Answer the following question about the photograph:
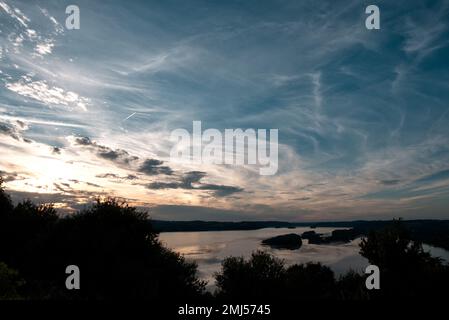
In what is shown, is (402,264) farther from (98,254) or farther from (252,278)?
(98,254)

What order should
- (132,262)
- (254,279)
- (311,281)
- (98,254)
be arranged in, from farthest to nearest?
(311,281)
(254,279)
(132,262)
(98,254)

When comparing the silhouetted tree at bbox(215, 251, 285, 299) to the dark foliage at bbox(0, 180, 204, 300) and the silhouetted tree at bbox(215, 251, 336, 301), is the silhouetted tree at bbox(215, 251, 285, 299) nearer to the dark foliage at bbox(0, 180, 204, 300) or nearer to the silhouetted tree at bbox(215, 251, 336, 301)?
the silhouetted tree at bbox(215, 251, 336, 301)

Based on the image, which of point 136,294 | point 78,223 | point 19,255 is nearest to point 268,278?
point 136,294

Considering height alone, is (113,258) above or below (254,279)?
above

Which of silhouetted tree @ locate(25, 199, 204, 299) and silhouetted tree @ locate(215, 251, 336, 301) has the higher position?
silhouetted tree @ locate(25, 199, 204, 299)

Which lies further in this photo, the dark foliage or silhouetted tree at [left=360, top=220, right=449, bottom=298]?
silhouetted tree at [left=360, top=220, right=449, bottom=298]

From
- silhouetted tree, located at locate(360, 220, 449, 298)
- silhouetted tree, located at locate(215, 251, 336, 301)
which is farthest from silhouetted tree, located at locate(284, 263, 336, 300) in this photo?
silhouetted tree, located at locate(360, 220, 449, 298)

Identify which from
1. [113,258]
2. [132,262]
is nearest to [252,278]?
[132,262]

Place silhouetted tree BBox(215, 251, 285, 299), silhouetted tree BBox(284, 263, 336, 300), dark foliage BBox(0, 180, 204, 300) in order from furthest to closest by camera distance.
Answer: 1. silhouetted tree BBox(284, 263, 336, 300)
2. silhouetted tree BBox(215, 251, 285, 299)
3. dark foliage BBox(0, 180, 204, 300)

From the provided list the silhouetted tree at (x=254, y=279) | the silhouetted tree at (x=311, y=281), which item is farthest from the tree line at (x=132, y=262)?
the silhouetted tree at (x=311, y=281)

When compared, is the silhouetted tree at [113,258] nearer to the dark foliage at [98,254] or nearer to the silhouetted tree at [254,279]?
the dark foliage at [98,254]

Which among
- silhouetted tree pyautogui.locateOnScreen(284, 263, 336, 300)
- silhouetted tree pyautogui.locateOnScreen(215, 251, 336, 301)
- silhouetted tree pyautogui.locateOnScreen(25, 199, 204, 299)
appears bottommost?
silhouetted tree pyautogui.locateOnScreen(284, 263, 336, 300)
